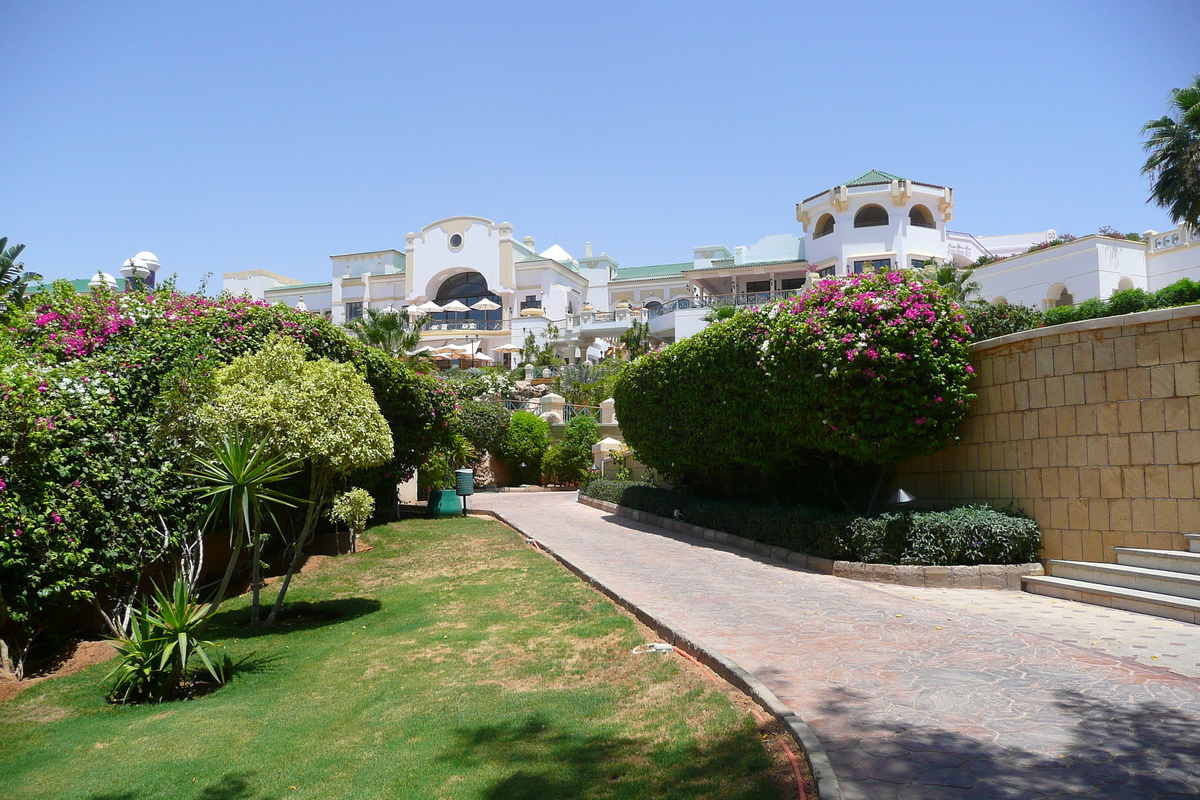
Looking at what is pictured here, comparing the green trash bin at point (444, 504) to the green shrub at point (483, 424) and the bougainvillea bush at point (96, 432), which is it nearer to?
the green shrub at point (483, 424)

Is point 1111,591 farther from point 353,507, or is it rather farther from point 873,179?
point 873,179

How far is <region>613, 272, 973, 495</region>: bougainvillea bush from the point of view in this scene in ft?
35.3

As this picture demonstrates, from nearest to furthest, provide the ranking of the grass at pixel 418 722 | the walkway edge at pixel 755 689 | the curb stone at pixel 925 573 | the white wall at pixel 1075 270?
the walkway edge at pixel 755 689, the grass at pixel 418 722, the curb stone at pixel 925 573, the white wall at pixel 1075 270

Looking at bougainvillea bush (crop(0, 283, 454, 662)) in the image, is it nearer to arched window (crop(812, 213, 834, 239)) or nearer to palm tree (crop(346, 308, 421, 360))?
palm tree (crop(346, 308, 421, 360))

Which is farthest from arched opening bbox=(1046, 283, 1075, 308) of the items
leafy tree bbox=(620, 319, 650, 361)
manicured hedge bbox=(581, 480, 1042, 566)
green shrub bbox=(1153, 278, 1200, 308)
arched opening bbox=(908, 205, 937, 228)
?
manicured hedge bbox=(581, 480, 1042, 566)

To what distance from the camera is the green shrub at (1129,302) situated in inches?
889

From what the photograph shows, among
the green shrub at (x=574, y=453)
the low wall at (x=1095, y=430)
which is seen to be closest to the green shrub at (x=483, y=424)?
the green shrub at (x=574, y=453)

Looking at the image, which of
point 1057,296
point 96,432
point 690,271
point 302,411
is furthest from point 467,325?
point 302,411

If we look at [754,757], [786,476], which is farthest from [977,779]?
[786,476]

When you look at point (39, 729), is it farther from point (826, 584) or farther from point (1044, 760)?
point (826, 584)

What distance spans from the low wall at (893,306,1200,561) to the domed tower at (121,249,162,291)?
14.5 m

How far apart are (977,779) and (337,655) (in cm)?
636

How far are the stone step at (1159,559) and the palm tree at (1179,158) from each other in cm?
1862

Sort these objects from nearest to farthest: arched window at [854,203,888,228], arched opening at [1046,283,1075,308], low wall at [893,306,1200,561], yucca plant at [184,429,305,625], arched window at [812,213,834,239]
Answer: yucca plant at [184,429,305,625], low wall at [893,306,1200,561], arched opening at [1046,283,1075,308], arched window at [854,203,888,228], arched window at [812,213,834,239]
